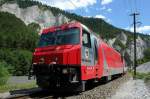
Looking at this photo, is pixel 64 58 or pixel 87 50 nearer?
pixel 64 58

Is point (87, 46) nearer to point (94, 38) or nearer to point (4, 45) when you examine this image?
point (94, 38)

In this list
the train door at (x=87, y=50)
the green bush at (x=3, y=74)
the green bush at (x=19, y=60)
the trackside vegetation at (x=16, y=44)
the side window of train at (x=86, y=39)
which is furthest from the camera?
the trackside vegetation at (x=16, y=44)

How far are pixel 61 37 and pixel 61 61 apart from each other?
190 cm

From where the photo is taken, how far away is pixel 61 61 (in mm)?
17578

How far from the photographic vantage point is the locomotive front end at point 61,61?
17703mm

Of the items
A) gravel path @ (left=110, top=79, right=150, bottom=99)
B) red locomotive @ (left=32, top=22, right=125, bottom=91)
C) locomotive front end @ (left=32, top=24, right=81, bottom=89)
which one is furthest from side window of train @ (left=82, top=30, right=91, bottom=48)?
gravel path @ (left=110, top=79, right=150, bottom=99)

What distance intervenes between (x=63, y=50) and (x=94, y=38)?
395cm

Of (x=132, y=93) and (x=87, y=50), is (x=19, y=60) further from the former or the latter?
(x=87, y=50)

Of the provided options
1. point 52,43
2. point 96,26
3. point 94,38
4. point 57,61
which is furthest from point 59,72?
point 96,26

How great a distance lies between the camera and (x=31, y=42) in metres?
125

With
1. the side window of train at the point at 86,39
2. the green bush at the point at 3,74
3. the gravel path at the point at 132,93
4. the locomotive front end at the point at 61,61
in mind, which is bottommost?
the gravel path at the point at 132,93

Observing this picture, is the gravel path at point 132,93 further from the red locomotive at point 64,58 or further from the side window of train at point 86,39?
the side window of train at point 86,39

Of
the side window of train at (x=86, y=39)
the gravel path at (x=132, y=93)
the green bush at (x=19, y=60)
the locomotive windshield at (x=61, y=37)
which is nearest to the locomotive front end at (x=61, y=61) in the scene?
the locomotive windshield at (x=61, y=37)

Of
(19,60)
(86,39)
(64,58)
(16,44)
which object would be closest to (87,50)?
(86,39)
